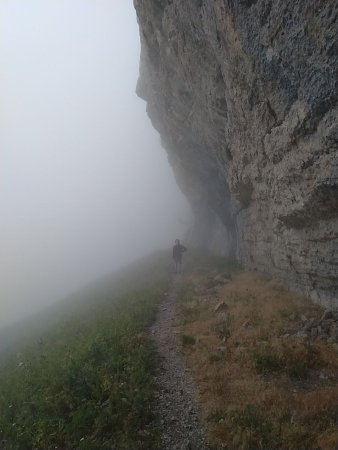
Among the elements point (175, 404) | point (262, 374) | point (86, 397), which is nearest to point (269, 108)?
point (262, 374)

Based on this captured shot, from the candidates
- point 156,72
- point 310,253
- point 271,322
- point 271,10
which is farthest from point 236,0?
point 156,72

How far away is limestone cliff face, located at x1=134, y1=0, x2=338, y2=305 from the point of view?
11633mm

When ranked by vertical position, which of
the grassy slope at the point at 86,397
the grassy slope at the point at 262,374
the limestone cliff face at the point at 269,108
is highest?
the limestone cliff face at the point at 269,108

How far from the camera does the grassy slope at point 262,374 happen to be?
772 cm

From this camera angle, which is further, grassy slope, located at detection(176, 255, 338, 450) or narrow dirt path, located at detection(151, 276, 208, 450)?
narrow dirt path, located at detection(151, 276, 208, 450)

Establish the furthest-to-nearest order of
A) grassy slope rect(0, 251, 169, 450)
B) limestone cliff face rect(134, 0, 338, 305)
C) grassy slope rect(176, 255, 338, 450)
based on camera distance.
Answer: limestone cliff face rect(134, 0, 338, 305)
grassy slope rect(0, 251, 169, 450)
grassy slope rect(176, 255, 338, 450)

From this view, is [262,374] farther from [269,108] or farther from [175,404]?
[269,108]

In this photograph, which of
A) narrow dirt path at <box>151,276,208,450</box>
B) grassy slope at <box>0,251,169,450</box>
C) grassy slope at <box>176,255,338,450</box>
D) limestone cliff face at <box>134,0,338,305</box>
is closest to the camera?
grassy slope at <box>176,255,338,450</box>

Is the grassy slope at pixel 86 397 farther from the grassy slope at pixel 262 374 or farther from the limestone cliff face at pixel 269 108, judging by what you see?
the limestone cliff face at pixel 269 108

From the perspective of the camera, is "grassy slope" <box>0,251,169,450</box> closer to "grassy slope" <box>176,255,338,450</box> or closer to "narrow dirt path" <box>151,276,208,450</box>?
"narrow dirt path" <box>151,276,208,450</box>

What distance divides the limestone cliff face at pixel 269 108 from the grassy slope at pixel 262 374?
8.21 feet

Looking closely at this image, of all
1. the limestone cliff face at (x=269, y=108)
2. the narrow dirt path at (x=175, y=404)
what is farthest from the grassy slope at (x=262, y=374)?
the limestone cliff face at (x=269, y=108)

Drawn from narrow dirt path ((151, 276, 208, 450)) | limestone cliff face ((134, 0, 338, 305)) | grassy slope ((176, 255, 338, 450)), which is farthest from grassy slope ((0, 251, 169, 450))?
limestone cliff face ((134, 0, 338, 305))

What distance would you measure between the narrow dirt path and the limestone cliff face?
628 cm
